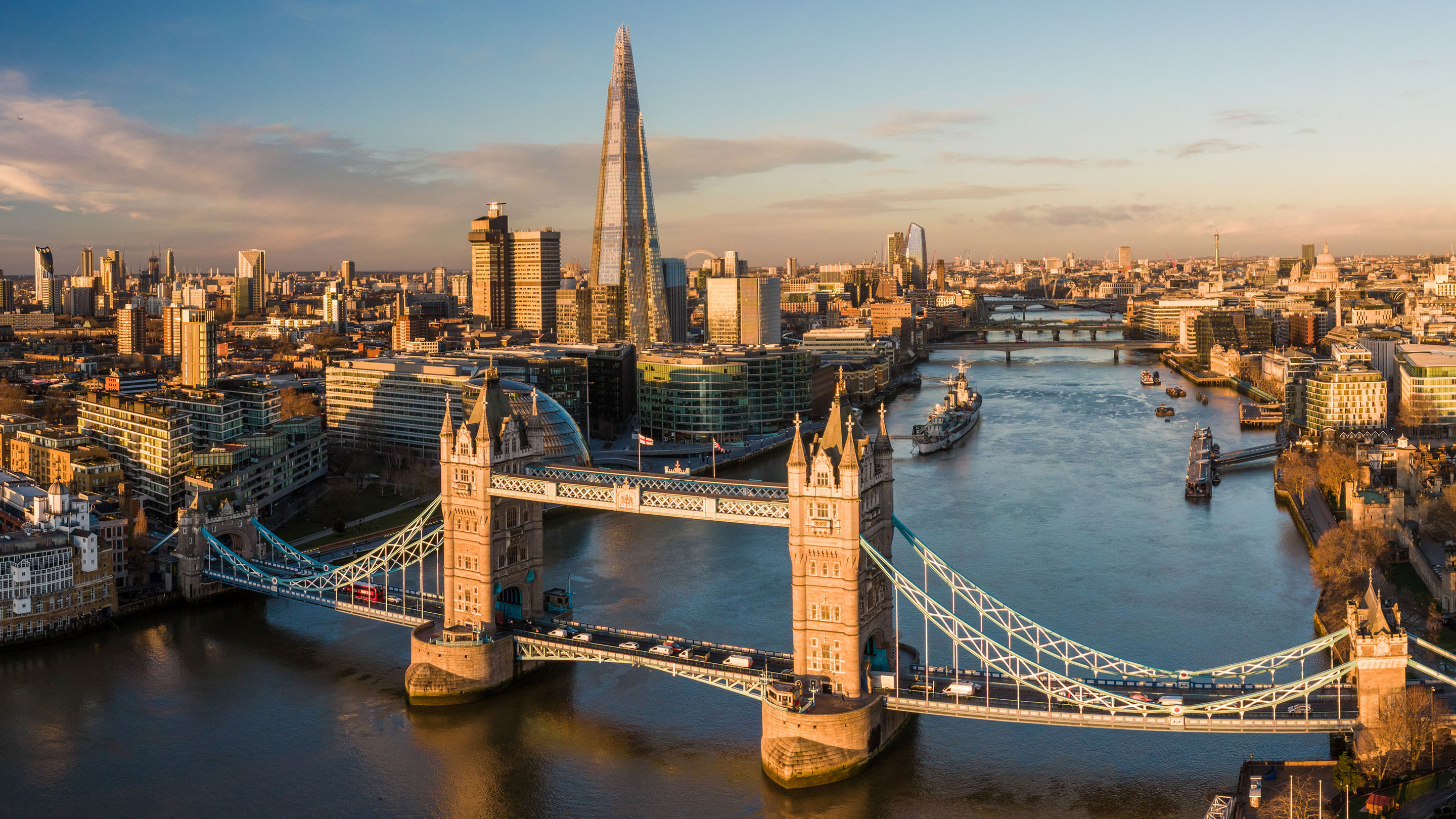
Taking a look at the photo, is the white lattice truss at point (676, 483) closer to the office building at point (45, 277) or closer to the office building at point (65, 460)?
the office building at point (65, 460)

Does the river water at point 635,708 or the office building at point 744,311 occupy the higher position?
the office building at point 744,311

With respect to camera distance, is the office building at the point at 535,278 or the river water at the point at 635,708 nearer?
the river water at the point at 635,708

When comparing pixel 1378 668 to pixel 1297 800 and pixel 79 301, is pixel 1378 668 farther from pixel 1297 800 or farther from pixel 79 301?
pixel 79 301

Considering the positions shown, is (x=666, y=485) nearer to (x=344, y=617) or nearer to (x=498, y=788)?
(x=498, y=788)

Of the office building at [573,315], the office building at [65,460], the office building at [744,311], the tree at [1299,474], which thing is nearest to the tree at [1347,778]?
the tree at [1299,474]

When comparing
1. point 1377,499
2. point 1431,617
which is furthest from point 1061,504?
point 1431,617

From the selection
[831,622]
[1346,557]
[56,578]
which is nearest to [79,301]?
[56,578]

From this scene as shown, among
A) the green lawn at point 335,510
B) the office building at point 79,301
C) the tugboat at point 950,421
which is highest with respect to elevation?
the office building at point 79,301

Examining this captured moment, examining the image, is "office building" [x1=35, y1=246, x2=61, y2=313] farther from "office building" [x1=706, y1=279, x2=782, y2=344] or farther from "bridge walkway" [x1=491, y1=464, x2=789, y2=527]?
"bridge walkway" [x1=491, y1=464, x2=789, y2=527]

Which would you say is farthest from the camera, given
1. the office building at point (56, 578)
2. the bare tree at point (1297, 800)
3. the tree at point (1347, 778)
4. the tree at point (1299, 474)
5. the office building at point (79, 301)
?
the office building at point (79, 301)
